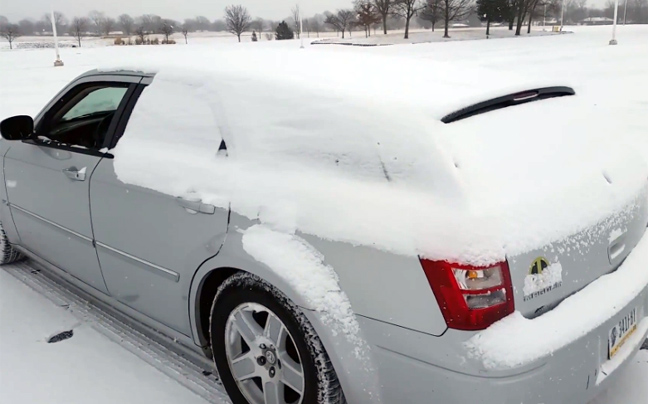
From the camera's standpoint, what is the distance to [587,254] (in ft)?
6.58

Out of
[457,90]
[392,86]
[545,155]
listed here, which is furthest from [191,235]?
[545,155]

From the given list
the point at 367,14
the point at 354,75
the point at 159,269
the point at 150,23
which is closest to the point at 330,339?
the point at 159,269

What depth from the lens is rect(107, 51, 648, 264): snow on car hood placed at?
1.85 meters

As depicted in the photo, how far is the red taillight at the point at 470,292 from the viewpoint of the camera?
1772mm

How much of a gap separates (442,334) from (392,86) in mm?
1080

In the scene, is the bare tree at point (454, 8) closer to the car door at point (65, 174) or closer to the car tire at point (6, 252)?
the car tire at point (6, 252)

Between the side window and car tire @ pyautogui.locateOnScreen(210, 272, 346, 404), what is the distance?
1280 millimetres

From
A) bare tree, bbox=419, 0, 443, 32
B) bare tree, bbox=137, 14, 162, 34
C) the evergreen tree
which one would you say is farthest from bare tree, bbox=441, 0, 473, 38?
bare tree, bbox=137, 14, 162, 34

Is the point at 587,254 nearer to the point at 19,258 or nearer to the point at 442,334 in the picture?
the point at 442,334

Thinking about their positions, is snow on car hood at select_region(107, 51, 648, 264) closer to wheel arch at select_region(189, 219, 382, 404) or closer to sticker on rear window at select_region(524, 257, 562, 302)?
sticker on rear window at select_region(524, 257, 562, 302)

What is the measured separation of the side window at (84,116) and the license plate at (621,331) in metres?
2.58

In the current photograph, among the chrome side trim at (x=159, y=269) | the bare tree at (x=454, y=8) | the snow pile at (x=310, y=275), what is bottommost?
the chrome side trim at (x=159, y=269)

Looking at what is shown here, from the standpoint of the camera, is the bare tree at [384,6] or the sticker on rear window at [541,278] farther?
the bare tree at [384,6]

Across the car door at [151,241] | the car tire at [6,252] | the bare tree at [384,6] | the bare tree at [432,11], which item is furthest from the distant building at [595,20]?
the car door at [151,241]
